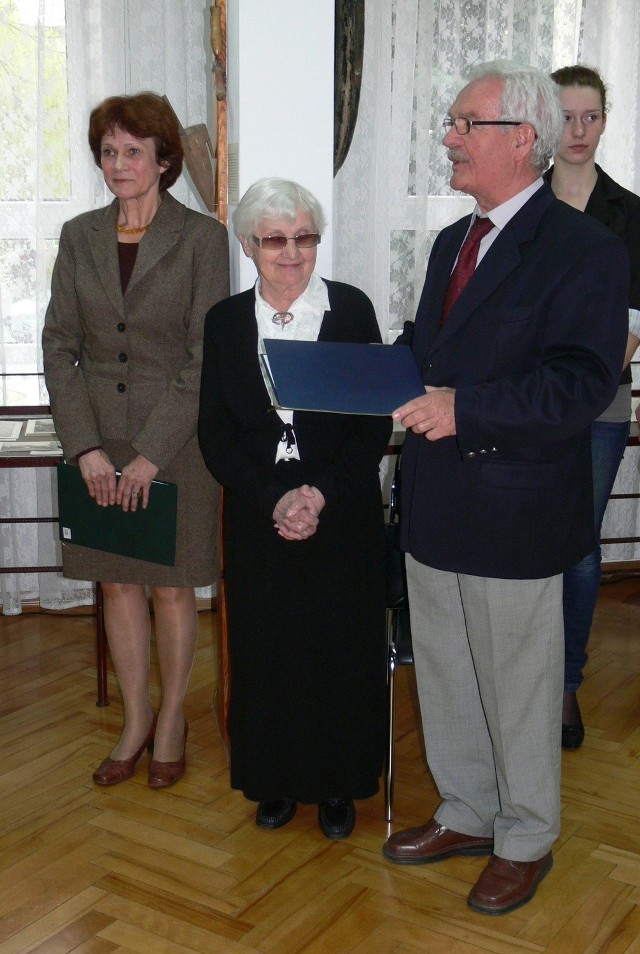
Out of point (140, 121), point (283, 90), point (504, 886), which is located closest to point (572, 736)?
point (504, 886)

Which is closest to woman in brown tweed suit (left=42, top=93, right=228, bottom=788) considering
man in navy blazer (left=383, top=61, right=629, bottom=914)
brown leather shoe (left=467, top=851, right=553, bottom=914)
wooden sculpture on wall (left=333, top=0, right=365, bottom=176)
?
man in navy blazer (left=383, top=61, right=629, bottom=914)

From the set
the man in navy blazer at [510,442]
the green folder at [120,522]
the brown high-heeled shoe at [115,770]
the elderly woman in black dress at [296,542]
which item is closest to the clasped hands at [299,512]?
the elderly woman in black dress at [296,542]

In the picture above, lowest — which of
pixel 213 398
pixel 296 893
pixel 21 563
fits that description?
pixel 296 893

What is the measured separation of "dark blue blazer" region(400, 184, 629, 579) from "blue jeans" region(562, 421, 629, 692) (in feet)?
2.82

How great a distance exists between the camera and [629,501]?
16.2ft

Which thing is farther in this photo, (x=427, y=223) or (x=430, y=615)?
(x=427, y=223)

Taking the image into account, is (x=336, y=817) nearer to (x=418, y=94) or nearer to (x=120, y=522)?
(x=120, y=522)

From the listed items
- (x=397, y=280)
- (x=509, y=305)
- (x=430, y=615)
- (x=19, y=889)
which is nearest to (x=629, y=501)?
(x=397, y=280)

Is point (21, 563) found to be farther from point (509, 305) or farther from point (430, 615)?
point (509, 305)

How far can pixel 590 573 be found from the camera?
318 centimetres

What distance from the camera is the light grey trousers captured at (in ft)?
7.33

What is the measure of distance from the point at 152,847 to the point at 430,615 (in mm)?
922

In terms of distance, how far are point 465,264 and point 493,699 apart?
96cm

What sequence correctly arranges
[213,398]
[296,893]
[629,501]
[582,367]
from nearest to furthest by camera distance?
1. [582,367]
2. [296,893]
3. [213,398]
4. [629,501]
